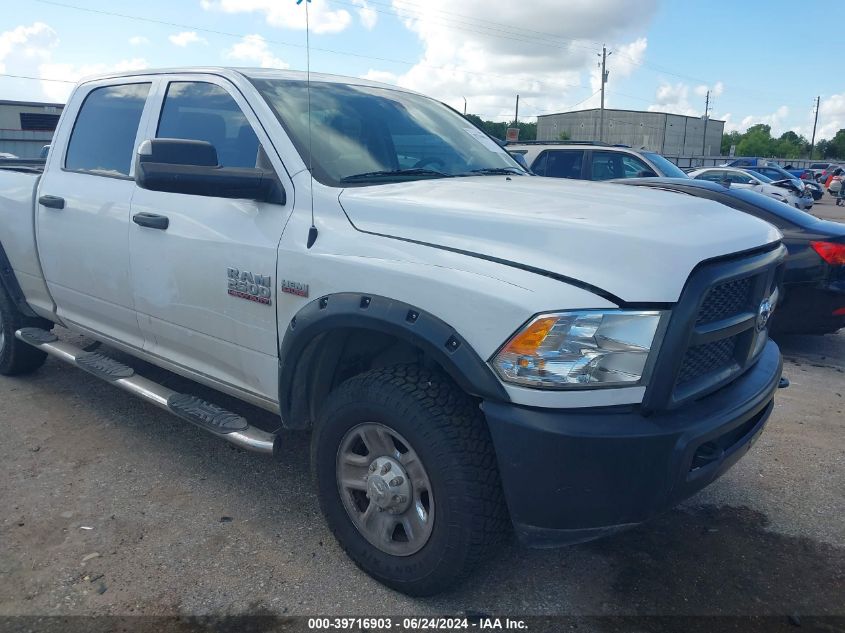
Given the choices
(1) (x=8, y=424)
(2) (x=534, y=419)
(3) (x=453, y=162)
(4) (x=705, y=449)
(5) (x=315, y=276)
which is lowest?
(1) (x=8, y=424)

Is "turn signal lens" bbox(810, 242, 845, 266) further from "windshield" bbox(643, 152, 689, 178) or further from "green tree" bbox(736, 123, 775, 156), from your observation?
"green tree" bbox(736, 123, 775, 156)

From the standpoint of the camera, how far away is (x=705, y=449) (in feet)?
8.09

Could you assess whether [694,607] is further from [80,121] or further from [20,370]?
Answer: [20,370]

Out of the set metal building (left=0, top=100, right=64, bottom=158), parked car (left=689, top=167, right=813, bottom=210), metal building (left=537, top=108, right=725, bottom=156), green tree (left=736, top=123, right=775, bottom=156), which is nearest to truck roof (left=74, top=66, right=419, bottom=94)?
parked car (left=689, top=167, right=813, bottom=210)

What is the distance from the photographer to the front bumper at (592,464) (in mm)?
2178

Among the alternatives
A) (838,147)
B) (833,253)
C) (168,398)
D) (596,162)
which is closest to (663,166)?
(596,162)

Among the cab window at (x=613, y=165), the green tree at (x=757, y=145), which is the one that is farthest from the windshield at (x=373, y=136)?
the green tree at (x=757, y=145)

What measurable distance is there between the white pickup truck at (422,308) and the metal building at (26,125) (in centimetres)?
3475

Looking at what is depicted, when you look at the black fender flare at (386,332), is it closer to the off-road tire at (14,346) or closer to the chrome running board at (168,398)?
the chrome running board at (168,398)

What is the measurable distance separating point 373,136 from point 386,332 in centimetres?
126

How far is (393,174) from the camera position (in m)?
3.24

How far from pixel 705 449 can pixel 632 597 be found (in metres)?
0.74

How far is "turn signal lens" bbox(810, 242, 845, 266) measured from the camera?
19.5 ft

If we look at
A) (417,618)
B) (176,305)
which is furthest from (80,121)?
(417,618)
